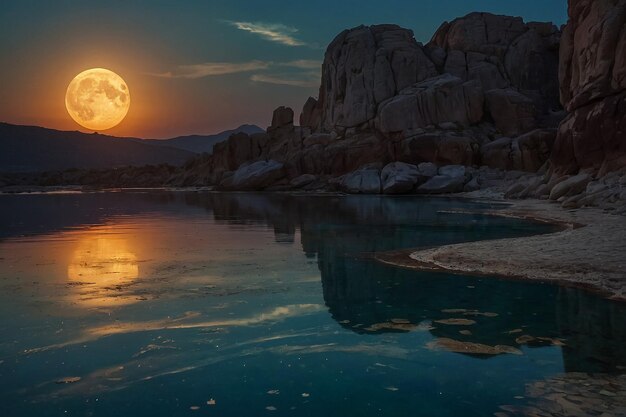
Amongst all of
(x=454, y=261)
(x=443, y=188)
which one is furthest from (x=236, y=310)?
(x=443, y=188)

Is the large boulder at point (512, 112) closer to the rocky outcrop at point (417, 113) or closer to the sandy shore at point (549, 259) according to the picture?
the rocky outcrop at point (417, 113)

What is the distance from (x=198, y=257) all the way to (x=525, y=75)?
8554 cm

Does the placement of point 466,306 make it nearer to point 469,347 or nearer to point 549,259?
point 469,347

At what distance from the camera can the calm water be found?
744cm

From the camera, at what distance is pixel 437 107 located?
84.2 m

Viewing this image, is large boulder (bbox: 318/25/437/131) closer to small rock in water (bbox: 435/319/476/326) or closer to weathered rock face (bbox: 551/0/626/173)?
weathered rock face (bbox: 551/0/626/173)

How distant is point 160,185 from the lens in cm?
12731

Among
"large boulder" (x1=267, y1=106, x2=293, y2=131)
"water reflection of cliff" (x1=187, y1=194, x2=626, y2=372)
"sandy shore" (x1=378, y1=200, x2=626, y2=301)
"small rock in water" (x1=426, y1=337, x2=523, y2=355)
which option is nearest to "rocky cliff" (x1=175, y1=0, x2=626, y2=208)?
"large boulder" (x1=267, y1=106, x2=293, y2=131)

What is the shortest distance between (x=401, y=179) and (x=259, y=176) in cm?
2718

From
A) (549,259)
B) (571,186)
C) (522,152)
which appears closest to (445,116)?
(522,152)

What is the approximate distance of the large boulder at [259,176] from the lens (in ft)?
292

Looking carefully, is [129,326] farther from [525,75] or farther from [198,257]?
[525,75]

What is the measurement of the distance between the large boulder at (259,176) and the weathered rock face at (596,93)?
47.0m

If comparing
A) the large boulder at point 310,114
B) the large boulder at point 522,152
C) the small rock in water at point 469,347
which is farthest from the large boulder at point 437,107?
the small rock in water at point 469,347
